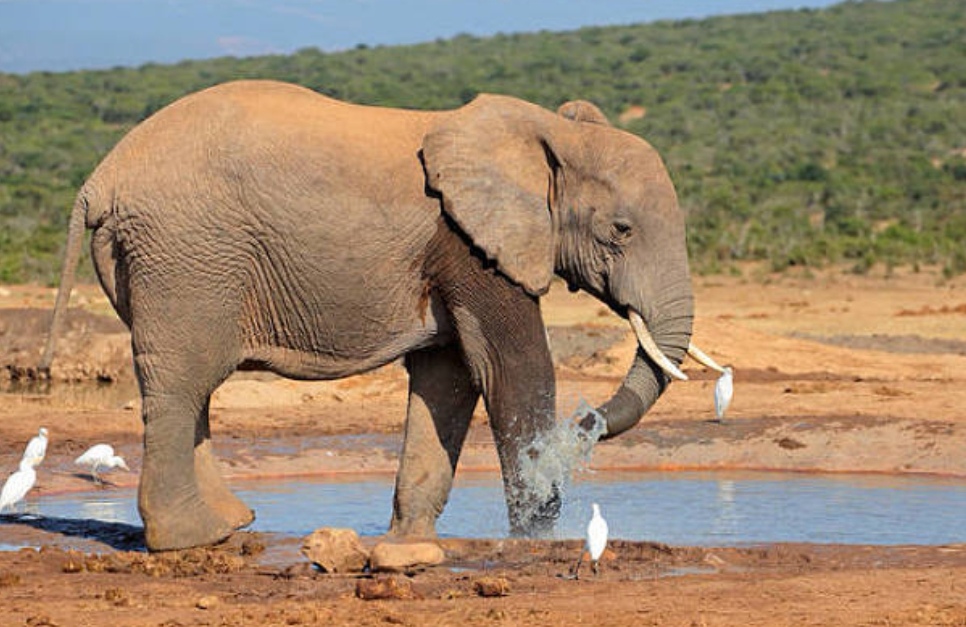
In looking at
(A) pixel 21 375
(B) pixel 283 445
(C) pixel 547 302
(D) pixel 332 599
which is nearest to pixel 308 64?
(C) pixel 547 302

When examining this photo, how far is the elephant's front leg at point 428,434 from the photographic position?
34.3ft

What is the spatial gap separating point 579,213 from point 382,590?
105 inches

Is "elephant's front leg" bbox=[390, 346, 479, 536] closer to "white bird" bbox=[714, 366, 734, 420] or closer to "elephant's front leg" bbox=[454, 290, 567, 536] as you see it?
"elephant's front leg" bbox=[454, 290, 567, 536]

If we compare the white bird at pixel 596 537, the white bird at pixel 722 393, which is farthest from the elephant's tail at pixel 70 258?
the white bird at pixel 722 393

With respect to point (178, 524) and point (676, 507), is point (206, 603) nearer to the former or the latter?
point (178, 524)

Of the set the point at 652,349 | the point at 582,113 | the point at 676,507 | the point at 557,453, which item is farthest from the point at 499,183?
the point at 676,507

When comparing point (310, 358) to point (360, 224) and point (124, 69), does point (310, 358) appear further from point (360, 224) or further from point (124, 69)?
point (124, 69)

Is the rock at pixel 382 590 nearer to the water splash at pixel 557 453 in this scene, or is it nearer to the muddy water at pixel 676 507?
the water splash at pixel 557 453

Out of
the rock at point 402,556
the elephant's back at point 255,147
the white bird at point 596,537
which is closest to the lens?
the white bird at point 596,537

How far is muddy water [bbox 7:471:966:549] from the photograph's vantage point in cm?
1123

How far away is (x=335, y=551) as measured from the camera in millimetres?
9188

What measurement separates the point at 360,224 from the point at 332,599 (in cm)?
219

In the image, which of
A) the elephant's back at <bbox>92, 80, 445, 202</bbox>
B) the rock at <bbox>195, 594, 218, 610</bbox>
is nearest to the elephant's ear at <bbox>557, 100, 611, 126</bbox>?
the elephant's back at <bbox>92, 80, 445, 202</bbox>

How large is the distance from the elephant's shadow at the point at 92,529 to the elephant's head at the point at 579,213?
275 cm
